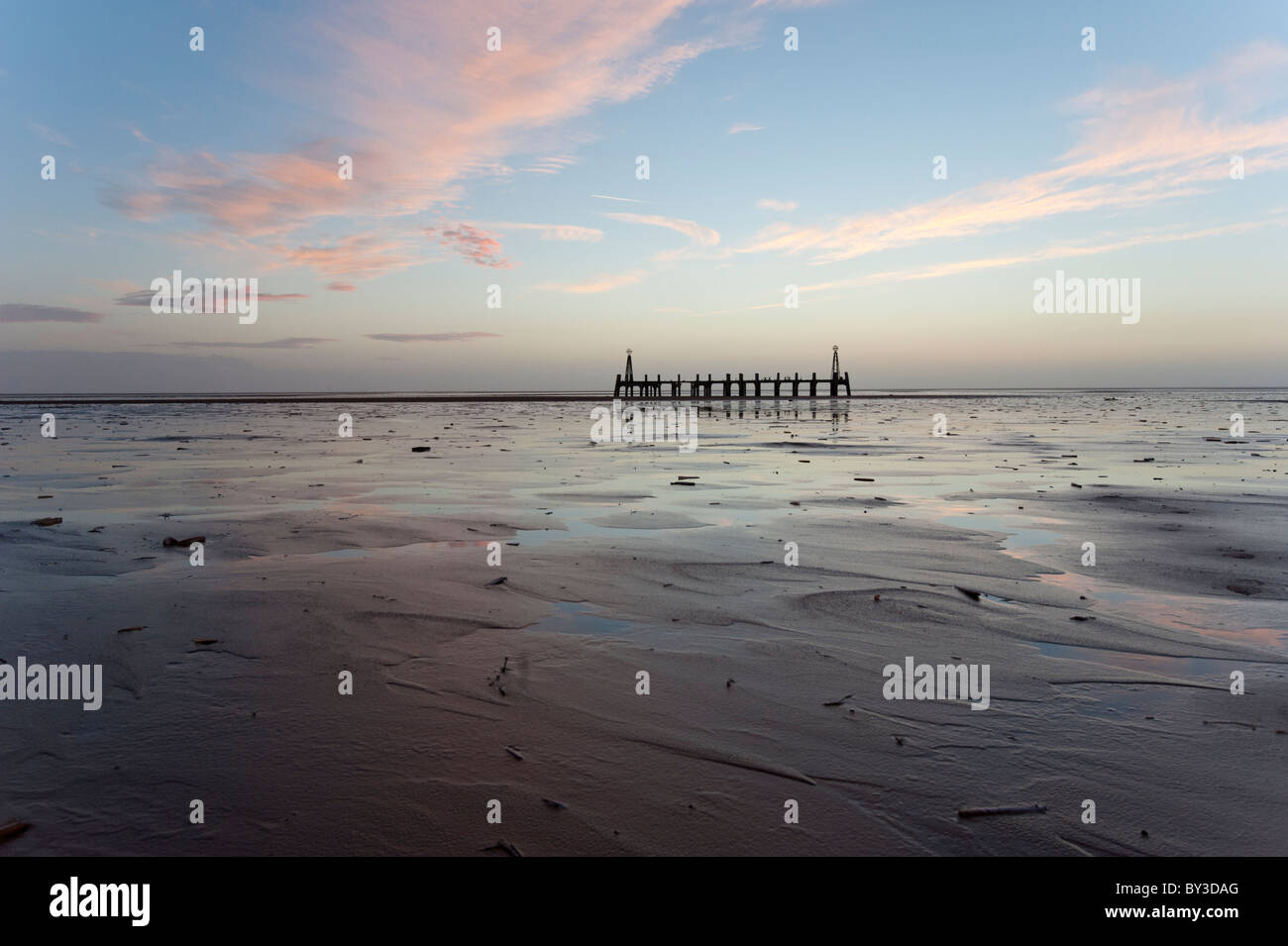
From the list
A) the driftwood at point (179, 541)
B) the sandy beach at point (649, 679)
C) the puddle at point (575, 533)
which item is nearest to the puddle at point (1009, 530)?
the sandy beach at point (649, 679)

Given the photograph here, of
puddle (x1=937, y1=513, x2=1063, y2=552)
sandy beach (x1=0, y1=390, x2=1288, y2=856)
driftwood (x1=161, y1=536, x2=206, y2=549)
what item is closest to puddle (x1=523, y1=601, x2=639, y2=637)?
sandy beach (x1=0, y1=390, x2=1288, y2=856)

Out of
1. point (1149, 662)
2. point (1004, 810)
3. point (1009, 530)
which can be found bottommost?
point (1004, 810)

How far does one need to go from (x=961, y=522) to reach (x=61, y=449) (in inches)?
1063

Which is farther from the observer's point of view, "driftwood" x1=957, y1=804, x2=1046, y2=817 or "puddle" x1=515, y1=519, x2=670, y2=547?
"puddle" x1=515, y1=519, x2=670, y2=547

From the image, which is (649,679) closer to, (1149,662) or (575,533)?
(1149,662)

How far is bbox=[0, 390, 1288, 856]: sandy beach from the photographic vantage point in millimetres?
3348

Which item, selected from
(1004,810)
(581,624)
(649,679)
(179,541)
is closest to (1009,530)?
(581,624)

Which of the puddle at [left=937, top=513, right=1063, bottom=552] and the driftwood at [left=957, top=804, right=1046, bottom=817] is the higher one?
the puddle at [left=937, top=513, right=1063, bottom=552]

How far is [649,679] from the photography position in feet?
16.6

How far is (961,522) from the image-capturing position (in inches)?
433

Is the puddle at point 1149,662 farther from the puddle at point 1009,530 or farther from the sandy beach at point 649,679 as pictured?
the puddle at point 1009,530

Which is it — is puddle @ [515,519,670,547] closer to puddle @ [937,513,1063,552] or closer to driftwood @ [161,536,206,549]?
driftwood @ [161,536,206,549]
